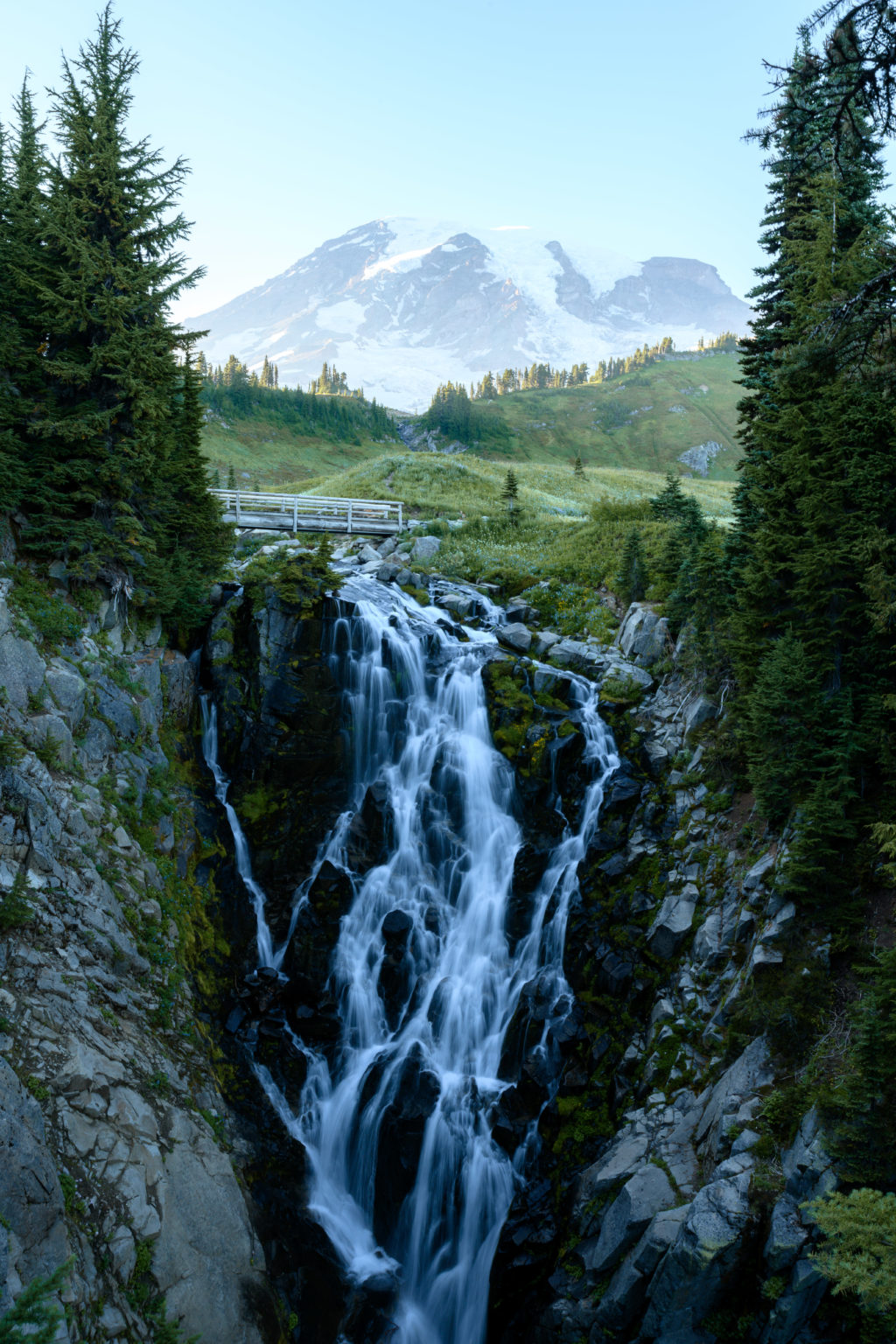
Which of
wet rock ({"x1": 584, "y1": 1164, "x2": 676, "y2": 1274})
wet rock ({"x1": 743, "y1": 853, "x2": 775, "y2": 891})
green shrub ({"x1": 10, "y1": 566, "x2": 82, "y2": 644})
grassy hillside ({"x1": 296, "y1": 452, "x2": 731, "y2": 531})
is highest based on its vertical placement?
grassy hillside ({"x1": 296, "y1": 452, "x2": 731, "y2": 531})

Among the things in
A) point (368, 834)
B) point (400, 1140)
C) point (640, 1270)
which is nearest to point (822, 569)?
point (640, 1270)

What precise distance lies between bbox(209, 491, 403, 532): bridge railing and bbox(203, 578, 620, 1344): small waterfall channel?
38.3 feet

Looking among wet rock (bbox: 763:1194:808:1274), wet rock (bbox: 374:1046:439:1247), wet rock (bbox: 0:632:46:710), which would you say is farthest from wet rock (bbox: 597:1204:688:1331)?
wet rock (bbox: 0:632:46:710)

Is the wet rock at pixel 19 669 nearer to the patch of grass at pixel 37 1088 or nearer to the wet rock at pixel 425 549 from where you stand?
the patch of grass at pixel 37 1088

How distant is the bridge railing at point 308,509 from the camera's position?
31.0 meters

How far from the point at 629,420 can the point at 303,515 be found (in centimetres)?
13632

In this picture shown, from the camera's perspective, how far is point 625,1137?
12938 mm

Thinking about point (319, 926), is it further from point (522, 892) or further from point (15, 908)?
point (15, 908)

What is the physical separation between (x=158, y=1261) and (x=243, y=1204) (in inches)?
88.6

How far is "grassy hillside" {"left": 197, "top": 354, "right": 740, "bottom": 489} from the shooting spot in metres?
95.8

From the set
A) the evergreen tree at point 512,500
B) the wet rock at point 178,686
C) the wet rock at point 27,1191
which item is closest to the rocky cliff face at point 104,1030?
the wet rock at point 27,1191

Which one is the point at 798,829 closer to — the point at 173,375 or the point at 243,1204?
the point at 243,1204

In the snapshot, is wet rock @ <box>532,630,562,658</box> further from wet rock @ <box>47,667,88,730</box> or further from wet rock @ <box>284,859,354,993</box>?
wet rock @ <box>47,667,88,730</box>

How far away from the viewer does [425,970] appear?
660 inches
